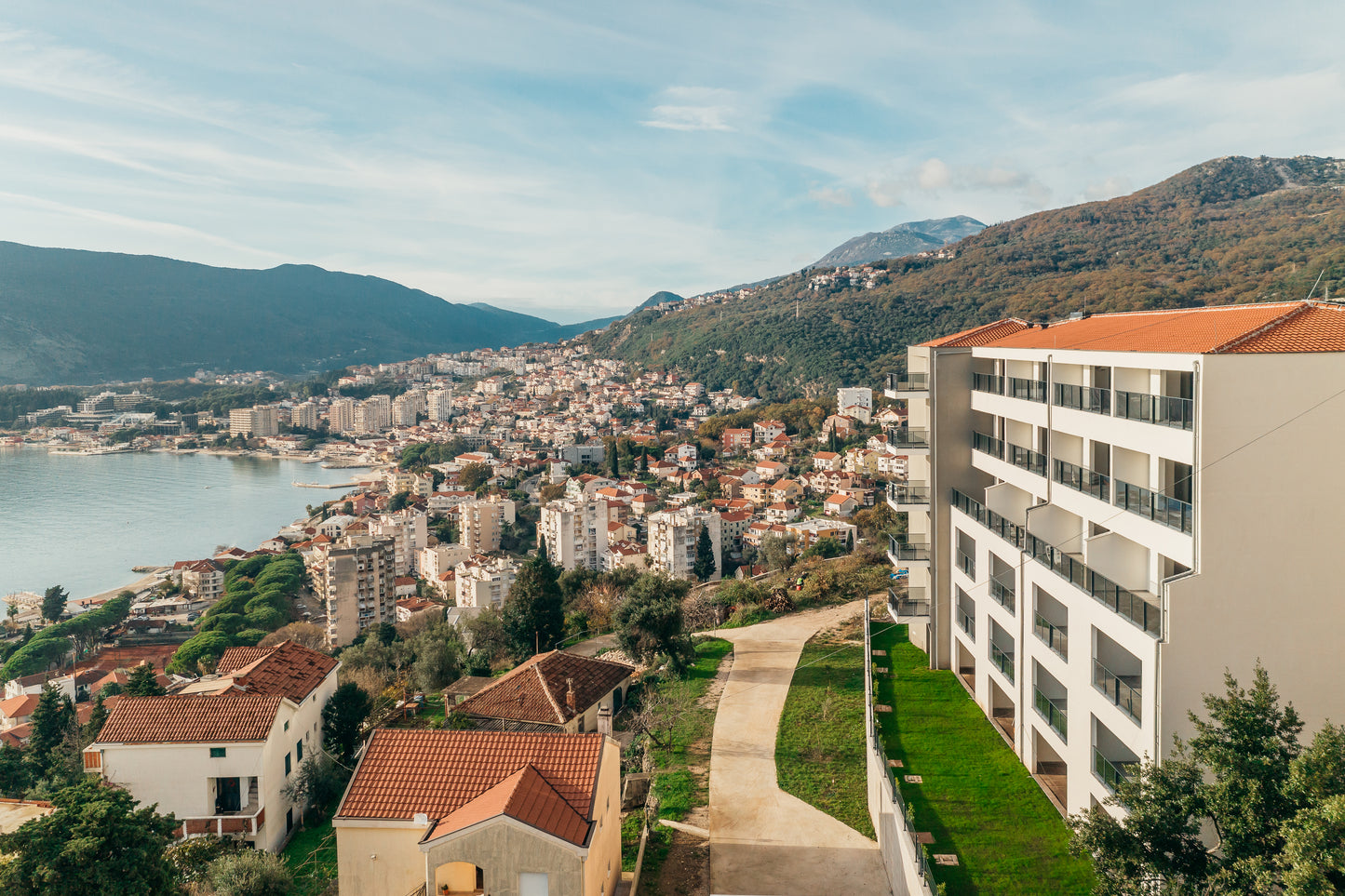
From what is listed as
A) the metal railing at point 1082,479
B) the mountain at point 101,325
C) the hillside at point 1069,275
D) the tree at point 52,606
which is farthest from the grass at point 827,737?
the mountain at point 101,325

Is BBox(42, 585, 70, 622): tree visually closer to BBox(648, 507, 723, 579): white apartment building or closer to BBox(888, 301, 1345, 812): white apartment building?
BBox(648, 507, 723, 579): white apartment building

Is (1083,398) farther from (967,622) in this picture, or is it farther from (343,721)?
(343,721)

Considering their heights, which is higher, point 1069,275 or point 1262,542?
point 1069,275

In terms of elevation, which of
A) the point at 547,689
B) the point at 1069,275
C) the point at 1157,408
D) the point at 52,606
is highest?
the point at 1069,275

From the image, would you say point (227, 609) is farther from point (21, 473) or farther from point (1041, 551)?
point (21, 473)

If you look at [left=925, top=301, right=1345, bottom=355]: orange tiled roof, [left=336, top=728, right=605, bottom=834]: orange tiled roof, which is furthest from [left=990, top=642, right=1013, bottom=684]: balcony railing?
[left=336, top=728, right=605, bottom=834]: orange tiled roof

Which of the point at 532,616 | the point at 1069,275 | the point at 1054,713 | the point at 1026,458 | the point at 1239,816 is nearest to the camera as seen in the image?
the point at 1239,816

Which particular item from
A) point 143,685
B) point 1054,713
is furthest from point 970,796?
point 143,685

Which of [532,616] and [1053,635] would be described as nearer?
[1053,635]

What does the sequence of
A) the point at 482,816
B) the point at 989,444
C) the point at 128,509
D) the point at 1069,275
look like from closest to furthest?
the point at 482,816 → the point at 989,444 → the point at 1069,275 → the point at 128,509
